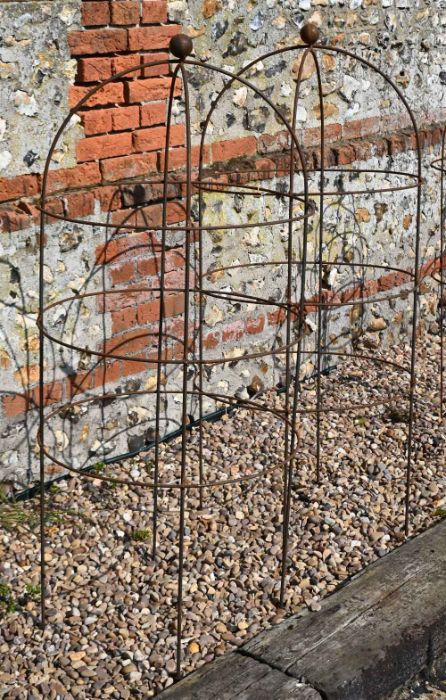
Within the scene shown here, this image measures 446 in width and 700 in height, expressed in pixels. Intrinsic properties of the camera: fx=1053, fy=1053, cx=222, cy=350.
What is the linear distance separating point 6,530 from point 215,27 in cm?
254

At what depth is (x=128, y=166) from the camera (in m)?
4.70

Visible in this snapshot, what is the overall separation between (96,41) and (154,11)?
382 mm

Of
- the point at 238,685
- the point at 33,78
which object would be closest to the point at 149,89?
the point at 33,78

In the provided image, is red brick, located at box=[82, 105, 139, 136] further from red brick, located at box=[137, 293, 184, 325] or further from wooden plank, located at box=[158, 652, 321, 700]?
wooden plank, located at box=[158, 652, 321, 700]

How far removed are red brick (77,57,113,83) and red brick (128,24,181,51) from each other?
0.53 feet

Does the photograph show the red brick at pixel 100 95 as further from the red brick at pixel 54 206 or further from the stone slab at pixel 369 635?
the stone slab at pixel 369 635

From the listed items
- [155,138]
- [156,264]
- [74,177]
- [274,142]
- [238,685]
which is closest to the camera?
[238,685]

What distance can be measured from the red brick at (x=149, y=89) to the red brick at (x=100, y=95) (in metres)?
0.05

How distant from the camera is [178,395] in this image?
16.9ft

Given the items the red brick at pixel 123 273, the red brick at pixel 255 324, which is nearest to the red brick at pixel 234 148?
the red brick at pixel 123 273

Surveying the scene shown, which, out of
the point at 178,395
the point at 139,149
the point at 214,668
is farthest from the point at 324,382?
the point at 214,668

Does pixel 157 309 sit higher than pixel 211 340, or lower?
higher

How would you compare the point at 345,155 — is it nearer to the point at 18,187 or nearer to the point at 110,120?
the point at 110,120

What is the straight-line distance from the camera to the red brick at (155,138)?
473 centimetres
